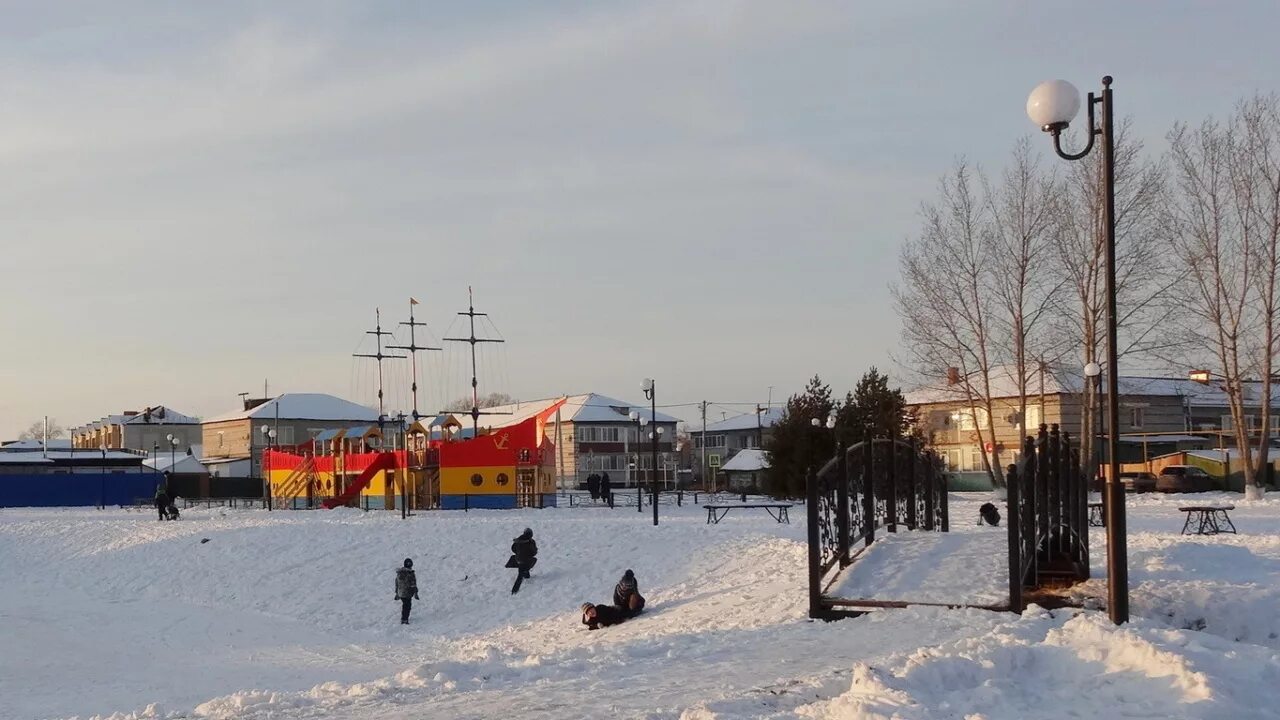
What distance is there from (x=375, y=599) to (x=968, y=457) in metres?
53.7

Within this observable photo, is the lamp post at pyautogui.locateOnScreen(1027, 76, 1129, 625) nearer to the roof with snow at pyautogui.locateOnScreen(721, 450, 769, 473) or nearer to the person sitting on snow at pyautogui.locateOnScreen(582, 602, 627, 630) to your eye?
the person sitting on snow at pyautogui.locateOnScreen(582, 602, 627, 630)

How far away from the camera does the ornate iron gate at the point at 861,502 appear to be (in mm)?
13422

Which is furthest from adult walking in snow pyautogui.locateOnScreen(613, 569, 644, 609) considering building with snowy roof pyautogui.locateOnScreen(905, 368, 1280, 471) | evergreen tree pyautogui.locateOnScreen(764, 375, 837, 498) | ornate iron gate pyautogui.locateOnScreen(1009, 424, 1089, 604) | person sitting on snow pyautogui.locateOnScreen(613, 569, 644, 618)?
building with snowy roof pyautogui.locateOnScreen(905, 368, 1280, 471)

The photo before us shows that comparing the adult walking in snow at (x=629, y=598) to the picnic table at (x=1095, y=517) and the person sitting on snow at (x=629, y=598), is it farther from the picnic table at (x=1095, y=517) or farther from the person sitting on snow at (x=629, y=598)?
the picnic table at (x=1095, y=517)

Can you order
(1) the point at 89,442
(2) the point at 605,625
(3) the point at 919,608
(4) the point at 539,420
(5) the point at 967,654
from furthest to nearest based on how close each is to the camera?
(1) the point at 89,442, (4) the point at 539,420, (2) the point at 605,625, (3) the point at 919,608, (5) the point at 967,654

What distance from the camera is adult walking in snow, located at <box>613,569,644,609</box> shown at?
18.5 meters

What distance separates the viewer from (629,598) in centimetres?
1869

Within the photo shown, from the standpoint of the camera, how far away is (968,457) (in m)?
73.4

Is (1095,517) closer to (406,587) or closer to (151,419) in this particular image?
(406,587)

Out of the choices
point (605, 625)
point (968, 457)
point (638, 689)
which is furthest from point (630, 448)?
point (638, 689)

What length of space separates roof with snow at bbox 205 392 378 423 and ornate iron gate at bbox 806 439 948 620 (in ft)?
288

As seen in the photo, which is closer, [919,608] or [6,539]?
[919,608]

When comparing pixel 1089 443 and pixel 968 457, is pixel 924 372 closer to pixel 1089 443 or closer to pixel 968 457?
pixel 1089 443

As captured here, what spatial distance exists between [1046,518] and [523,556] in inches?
485
